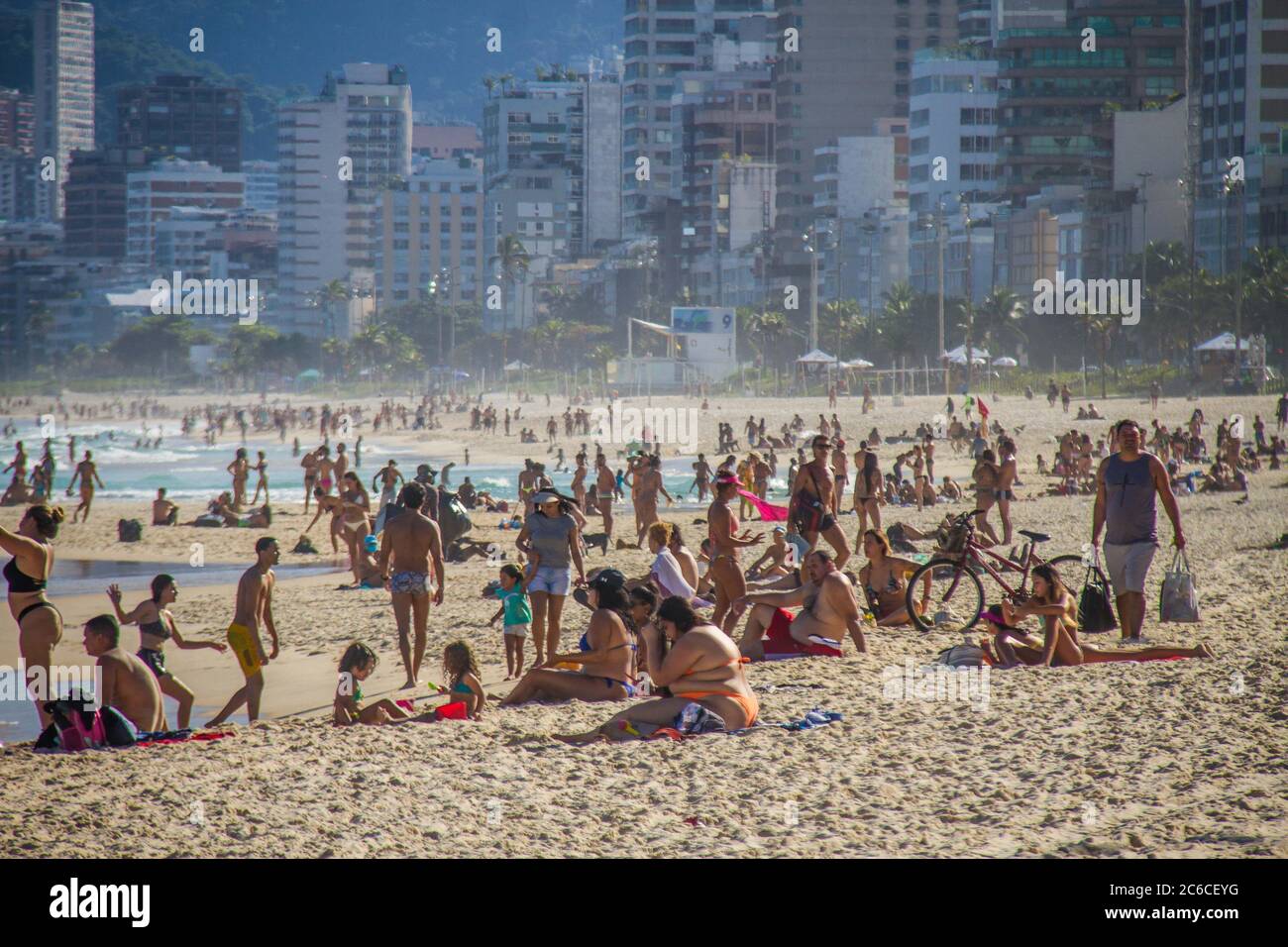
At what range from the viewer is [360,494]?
2019cm

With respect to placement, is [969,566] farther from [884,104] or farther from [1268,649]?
[884,104]

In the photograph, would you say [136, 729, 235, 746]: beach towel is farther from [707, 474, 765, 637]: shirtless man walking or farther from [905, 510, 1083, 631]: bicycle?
[905, 510, 1083, 631]: bicycle

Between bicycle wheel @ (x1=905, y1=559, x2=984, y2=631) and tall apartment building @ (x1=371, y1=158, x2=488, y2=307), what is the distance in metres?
166

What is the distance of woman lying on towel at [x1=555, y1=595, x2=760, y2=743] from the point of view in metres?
8.22

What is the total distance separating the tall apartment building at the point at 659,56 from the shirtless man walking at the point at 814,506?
133 metres

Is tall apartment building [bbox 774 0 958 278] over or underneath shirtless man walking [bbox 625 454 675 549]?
over

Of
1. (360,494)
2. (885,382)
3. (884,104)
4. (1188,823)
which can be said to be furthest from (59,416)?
Answer: (1188,823)

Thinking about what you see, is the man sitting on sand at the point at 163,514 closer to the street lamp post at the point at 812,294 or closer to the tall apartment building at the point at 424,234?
the street lamp post at the point at 812,294

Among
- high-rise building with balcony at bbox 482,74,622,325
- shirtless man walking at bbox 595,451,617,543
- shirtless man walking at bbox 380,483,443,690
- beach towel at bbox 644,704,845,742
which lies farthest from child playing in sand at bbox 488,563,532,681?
high-rise building with balcony at bbox 482,74,622,325

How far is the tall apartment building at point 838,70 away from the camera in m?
122

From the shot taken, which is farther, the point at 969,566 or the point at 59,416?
the point at 59,416

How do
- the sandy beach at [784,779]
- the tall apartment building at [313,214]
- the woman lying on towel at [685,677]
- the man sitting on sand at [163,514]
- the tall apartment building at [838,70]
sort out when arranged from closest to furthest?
the sandy beach at [784,779] < the woman lying on towel at [685,677] < the man sitting on sand at [163,514] < the tall apartment building at [838,70] < the tall apartment building at [313,214]

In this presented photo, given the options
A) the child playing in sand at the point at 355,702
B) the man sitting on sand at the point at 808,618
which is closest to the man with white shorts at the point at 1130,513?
the man sitting on sand at the point at 808,618

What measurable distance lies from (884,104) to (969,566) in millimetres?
118903
